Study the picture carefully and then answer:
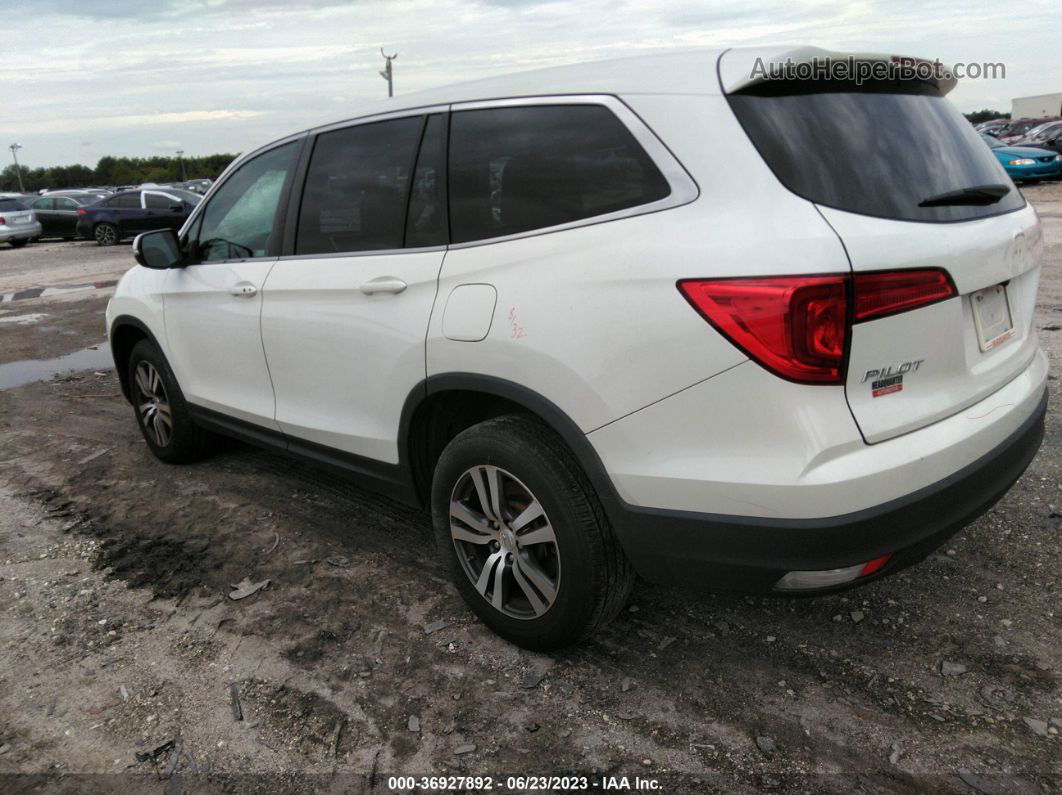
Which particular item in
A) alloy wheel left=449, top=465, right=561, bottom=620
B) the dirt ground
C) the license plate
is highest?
the license plate

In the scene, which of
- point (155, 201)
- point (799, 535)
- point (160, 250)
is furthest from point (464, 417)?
point (155, 201)

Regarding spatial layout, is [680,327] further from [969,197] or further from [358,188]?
[358,188]

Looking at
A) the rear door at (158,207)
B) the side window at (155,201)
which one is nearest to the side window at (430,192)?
the rear door at (158,207)

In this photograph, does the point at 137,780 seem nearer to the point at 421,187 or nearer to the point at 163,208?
the point at 421,187

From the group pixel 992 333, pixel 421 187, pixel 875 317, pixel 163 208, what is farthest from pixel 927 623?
pixel 163 208

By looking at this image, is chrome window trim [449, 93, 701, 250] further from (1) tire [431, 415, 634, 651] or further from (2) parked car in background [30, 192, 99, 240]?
(2) parked car in background [30, 192, 99, 240]

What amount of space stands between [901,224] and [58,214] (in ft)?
92.5

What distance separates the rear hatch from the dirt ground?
927 millimetres

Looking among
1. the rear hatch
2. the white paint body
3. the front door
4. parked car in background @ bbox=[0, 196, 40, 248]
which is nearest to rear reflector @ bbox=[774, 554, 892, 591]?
the white paint body

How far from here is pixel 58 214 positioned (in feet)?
82.5

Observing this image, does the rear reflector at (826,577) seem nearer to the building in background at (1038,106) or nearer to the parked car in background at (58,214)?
the parked car in background at (58,214)

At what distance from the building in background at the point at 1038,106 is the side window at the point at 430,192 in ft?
203

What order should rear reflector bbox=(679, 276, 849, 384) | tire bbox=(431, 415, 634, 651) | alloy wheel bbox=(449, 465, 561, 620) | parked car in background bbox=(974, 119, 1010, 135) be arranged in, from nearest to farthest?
rear reflector bbox=(679, 276, 849, 384)
tire bbox=(431, 415, 634, 651)
alloy wheel bbox=(449, 465, 561, 620)
parked car in background bbox=(974, 119, 1010, 135)

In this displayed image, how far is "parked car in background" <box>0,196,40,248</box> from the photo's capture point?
2331cm
